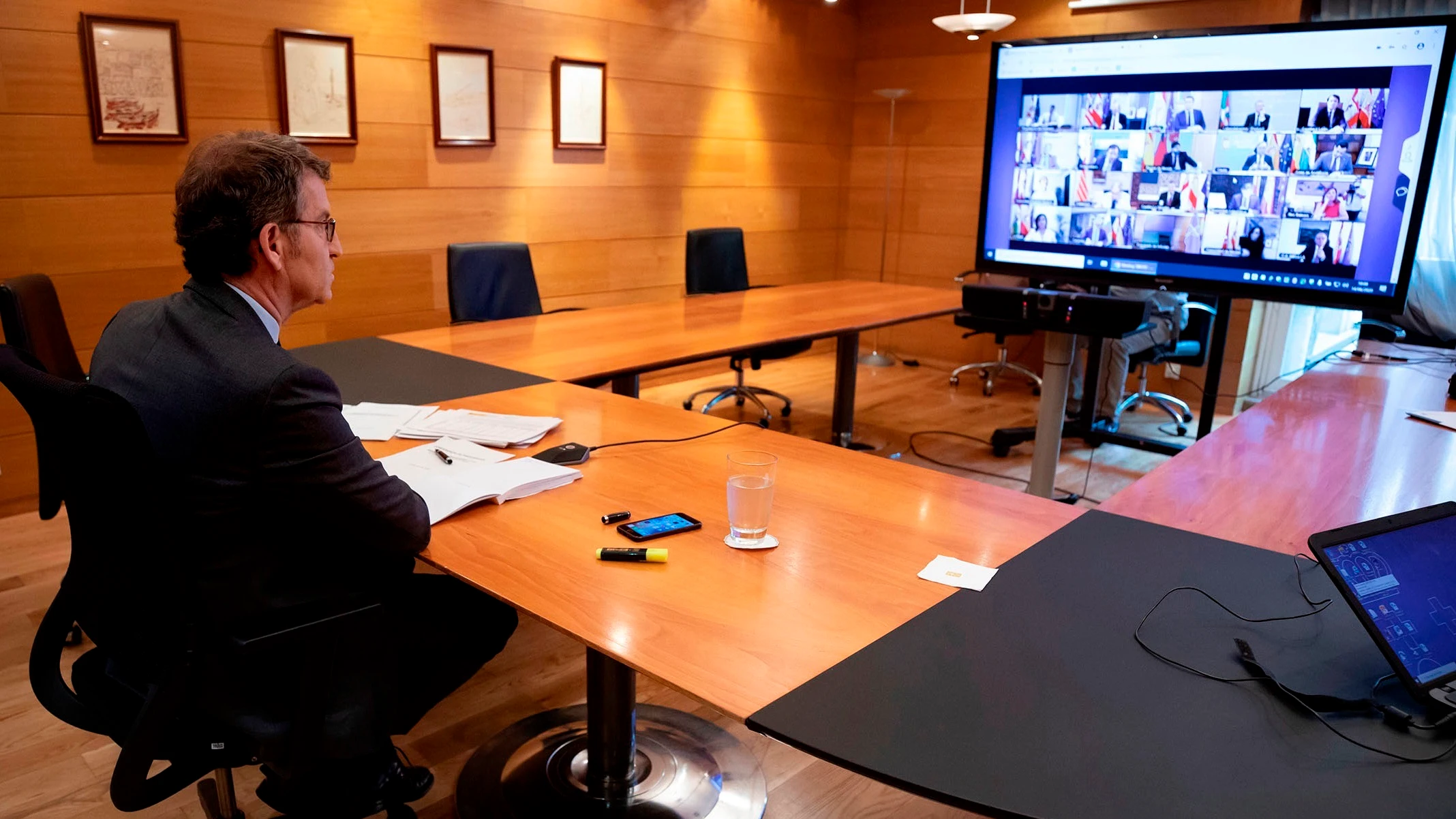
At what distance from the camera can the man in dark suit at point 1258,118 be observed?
9.70 feet

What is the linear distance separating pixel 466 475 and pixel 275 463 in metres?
0.48

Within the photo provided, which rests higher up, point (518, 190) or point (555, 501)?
point (518, 190)

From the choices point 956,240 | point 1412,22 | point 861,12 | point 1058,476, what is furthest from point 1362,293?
point 861,12

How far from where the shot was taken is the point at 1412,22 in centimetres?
269

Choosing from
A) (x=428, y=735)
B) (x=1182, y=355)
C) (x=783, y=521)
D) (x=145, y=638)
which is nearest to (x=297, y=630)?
(x=145, y=638)

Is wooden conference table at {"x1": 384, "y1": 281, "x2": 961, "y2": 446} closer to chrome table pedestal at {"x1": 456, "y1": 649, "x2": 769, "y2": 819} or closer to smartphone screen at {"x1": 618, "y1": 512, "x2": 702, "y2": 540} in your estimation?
chrome table pedestal at {"x1": 456, "y1": 649, "x2": 769, "y2": 819}

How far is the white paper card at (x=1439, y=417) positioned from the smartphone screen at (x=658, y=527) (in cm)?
212

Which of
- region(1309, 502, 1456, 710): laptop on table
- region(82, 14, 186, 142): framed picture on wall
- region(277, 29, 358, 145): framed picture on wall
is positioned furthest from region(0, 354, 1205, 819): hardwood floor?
region(277, 29, 358, 145): framed picture on wall

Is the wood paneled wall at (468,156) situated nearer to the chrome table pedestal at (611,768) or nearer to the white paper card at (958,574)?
the chrome table pedestal at (611,768)

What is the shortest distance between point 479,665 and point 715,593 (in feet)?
1.92

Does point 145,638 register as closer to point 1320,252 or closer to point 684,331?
point 684,331

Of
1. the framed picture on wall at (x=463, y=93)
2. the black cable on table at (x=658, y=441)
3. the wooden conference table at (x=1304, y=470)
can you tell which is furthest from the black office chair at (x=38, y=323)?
the wooden conference table at (x=1304, y=470)

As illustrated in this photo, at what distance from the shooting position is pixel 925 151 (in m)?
6.76

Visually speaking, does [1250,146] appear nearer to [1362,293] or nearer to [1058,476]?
[1362,293]
